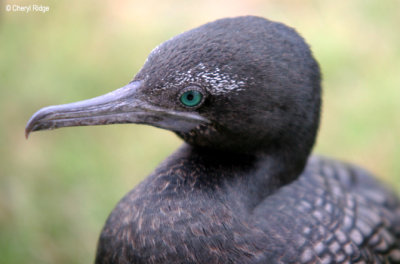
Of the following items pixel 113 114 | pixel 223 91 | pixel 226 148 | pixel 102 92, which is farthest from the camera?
pixel 102 92

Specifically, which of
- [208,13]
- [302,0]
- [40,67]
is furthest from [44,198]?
[302,0]

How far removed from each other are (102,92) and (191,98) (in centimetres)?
297

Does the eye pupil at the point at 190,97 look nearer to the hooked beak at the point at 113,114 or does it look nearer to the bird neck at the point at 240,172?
the hooked beak at the point at 113,114

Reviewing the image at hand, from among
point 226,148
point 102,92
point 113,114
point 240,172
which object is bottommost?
point 240,172

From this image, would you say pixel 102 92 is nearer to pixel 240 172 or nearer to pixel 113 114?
pixel 113 114

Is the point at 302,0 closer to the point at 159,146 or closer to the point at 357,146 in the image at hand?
the point at 357,146

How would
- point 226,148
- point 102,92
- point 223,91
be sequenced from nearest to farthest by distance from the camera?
point 223,91
point 226,148
point 102,92

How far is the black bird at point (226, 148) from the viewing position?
2.71m

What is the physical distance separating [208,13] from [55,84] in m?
2.01

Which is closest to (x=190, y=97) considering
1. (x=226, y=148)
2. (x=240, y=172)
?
(x=226, y=148)

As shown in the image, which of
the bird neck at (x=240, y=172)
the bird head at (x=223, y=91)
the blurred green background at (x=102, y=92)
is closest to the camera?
the bird head at (x=223, y=91)

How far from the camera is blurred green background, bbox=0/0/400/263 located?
15.2 ft

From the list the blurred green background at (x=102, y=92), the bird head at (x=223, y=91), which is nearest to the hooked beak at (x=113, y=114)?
the bird head at (x=223, y=91)

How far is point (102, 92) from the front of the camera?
18.2 feet
